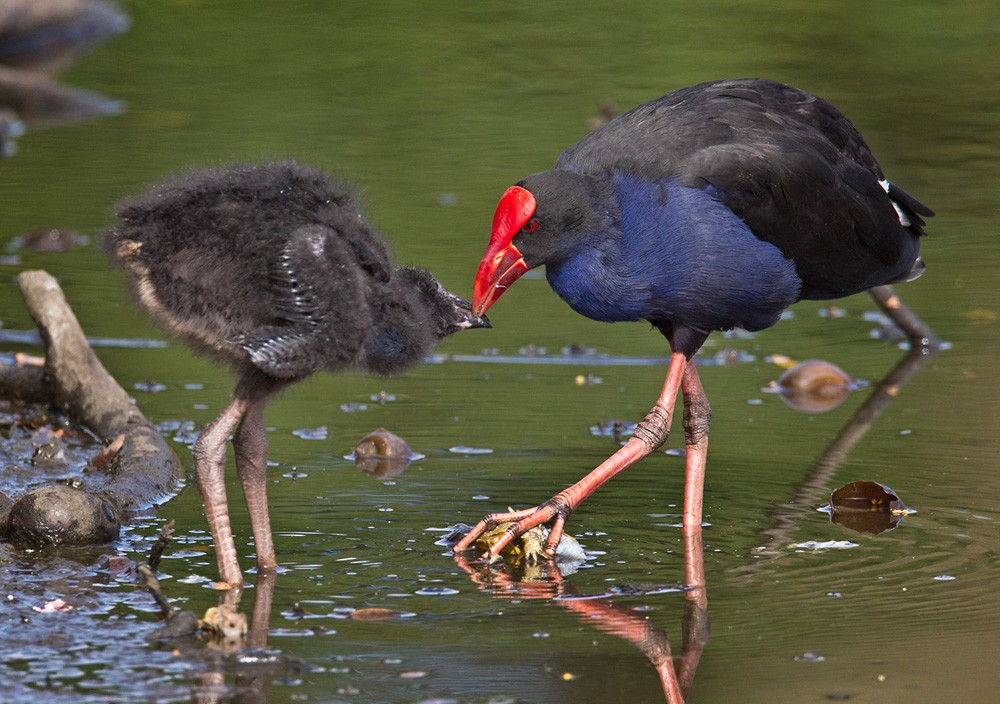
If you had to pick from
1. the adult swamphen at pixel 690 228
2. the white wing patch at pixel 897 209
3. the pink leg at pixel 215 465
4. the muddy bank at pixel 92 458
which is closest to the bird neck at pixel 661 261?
the adult swamphen at pixel 690 228

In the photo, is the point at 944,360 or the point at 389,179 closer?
the point at 944,360

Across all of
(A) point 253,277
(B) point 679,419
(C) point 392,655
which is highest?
(A) point 253,277

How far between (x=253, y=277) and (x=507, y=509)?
1408mm

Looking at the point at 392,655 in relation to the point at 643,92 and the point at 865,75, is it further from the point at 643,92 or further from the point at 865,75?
the point at 865,75

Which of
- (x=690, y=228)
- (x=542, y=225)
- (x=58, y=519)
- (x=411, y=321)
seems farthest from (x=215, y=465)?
(x=690, y=228)

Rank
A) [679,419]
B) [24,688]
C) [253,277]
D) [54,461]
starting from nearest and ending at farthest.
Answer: [24,688]
[253,277]
[54,461]
[679,419]

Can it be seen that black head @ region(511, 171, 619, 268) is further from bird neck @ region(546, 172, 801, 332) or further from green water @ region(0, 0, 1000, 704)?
green water @ region(0, 0, 1000, 704)

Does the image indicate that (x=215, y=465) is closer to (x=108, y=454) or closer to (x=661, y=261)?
(x=108, y=454)

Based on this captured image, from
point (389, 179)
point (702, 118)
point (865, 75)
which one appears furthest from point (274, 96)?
point (702, 118)

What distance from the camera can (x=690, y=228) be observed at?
18.2 feet

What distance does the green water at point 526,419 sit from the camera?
434 cm

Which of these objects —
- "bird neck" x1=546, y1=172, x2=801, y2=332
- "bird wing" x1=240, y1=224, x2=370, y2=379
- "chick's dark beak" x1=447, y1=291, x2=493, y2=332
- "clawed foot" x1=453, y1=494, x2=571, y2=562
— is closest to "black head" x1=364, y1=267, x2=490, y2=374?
"chick's dark beak" x1=447, y1=291, x2=493, y2=332

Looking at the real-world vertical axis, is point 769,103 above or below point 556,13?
above

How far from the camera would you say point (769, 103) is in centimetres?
622
